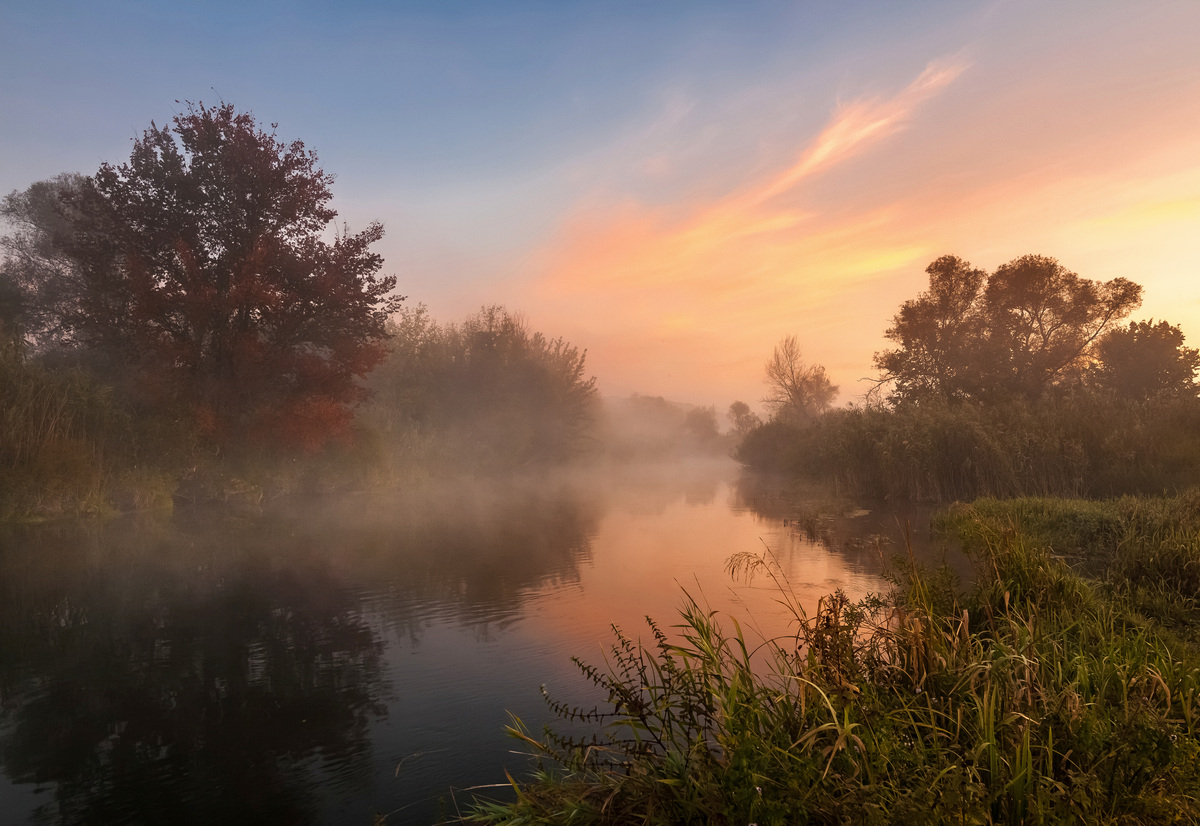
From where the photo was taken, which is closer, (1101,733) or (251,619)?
(1101,733)

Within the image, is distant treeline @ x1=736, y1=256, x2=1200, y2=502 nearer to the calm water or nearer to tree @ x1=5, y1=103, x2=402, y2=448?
the calm water

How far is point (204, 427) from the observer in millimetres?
17406

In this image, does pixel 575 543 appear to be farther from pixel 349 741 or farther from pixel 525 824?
pixel 525 824

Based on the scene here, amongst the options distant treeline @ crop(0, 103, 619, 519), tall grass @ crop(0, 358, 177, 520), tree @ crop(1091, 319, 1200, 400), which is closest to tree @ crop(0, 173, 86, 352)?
distant treeline @ crop(0, 103, 619, 519)

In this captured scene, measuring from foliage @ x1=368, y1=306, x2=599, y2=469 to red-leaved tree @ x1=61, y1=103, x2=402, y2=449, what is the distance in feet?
41.3

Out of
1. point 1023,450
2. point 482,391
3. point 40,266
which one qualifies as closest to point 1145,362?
point 1023,450

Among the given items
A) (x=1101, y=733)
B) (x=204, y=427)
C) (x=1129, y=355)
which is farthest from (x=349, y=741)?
(x=1129, y=355)

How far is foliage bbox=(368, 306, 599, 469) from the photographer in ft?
116

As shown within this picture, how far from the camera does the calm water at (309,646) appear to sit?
440cm

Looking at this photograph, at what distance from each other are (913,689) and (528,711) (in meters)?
3.15

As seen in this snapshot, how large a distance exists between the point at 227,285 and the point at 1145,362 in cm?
3435

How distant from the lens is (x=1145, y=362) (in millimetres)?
26969

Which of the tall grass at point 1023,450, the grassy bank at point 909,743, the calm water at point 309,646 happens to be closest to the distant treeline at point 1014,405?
the tall grass at point 1023,450

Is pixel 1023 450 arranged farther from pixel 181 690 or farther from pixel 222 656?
pixel 181 690
